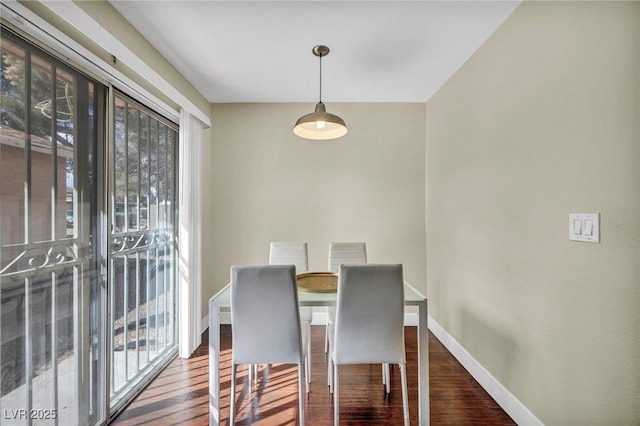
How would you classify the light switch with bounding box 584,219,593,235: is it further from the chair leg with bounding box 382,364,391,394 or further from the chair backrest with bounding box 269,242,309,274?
the chair backrest with bounding box 269,242,309,274

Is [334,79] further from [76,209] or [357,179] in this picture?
[76,209]

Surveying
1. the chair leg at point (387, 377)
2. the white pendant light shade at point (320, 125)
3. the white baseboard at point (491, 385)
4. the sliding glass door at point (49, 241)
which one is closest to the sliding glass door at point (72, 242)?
the sliding glass door at point (49, 241)

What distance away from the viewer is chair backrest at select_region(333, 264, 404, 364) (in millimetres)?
1674

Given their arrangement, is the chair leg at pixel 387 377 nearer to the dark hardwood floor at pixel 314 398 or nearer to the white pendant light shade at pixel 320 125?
the dark hardwood floor at pixel 314 398

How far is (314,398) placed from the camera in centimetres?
211

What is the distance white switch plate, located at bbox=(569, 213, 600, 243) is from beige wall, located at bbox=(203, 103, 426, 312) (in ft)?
6.48

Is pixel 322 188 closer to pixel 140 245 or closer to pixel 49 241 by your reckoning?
pixel 140 245

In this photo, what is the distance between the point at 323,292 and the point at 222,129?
2444 mm

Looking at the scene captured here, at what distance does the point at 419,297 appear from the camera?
6.15 ft

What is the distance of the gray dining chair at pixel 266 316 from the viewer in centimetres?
167

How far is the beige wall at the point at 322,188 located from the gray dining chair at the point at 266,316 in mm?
1696

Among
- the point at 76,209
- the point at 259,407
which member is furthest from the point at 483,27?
the point at 259,407

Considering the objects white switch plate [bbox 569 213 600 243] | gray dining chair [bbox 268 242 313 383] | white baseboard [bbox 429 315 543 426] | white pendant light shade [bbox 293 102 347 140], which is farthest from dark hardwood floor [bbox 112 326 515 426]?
white pendant light shade [bbox 293 102 347 140]

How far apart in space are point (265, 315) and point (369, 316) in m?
0.61
